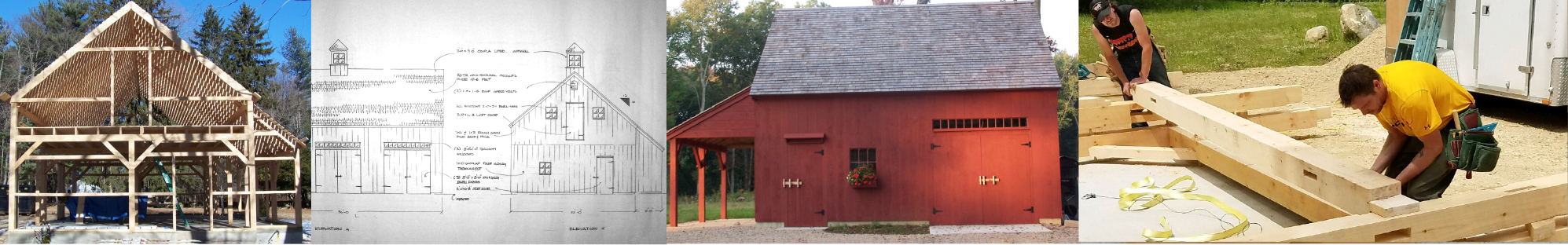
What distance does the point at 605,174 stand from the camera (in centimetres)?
639

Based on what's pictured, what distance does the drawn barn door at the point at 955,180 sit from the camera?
6.20m

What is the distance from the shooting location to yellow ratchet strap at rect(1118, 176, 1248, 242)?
516cm

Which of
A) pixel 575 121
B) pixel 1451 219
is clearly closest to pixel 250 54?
pixel 575 121

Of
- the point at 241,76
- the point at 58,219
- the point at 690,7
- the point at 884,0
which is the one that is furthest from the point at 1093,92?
the point at 58,219

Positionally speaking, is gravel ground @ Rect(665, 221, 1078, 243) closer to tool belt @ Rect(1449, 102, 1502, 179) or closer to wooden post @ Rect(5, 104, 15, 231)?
wooden post @ Rect(5, 104, 15, 231)

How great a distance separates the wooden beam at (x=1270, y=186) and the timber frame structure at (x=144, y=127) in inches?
208

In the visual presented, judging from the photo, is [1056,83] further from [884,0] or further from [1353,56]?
[1353,56]

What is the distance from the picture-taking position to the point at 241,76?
6.51 meters

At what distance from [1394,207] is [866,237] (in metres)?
2.74

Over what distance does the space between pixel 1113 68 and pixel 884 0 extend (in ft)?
4.66

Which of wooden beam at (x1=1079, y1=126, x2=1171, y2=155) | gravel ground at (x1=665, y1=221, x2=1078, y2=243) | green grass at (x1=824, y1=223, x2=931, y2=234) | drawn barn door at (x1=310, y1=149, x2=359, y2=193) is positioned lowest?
gravel ground at (x1=665, y1=221, x2=1078, y2=243)

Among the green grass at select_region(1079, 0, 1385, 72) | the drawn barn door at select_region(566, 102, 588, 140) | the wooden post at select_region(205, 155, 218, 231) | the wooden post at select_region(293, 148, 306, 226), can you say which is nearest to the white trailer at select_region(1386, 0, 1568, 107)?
the green grass at select_region(1079, 0, 1385, 72)

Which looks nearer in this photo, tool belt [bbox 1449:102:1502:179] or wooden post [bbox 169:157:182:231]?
tool belt [bbox 1449:102:1502:179]

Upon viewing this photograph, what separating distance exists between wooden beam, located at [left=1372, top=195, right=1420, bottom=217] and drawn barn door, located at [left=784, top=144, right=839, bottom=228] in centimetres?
292
